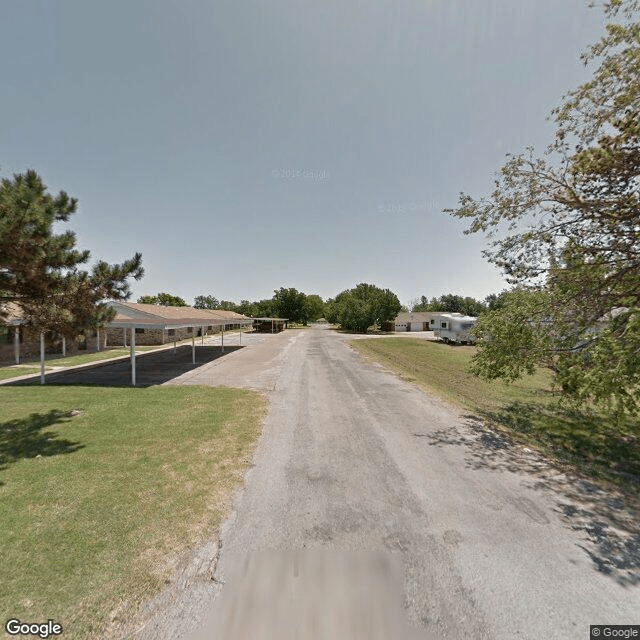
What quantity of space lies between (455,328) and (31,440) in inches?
1285

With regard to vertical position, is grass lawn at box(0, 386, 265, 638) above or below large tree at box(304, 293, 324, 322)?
below

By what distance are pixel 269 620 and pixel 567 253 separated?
8.58 meters

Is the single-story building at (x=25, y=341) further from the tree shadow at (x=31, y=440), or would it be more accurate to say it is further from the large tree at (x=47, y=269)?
the tree shadow at (x=31, y=440)

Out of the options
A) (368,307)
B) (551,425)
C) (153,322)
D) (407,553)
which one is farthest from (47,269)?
(368,307)

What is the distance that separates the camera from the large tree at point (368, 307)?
52938mm

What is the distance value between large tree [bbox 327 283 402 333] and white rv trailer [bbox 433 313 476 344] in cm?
1768

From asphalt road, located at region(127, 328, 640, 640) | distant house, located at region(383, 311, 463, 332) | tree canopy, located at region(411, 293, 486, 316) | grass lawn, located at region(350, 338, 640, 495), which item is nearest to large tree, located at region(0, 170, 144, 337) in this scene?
asphalt road, located at region(127, 328, 640, 640)

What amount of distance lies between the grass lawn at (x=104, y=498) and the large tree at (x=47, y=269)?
2.71m

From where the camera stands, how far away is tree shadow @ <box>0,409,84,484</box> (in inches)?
222

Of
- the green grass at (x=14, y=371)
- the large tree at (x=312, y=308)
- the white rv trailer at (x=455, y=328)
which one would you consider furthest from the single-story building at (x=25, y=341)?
the large tree at (x=312, y=308)

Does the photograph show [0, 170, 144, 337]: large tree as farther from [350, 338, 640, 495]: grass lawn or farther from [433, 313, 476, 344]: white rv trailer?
[433, 313, 476, 344]: white rv trailer

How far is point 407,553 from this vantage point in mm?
3307

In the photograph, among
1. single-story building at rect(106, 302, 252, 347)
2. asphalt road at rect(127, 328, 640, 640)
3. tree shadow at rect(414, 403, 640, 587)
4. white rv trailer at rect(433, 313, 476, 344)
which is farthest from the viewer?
white rv trailer at rect(433, 313, 476, 344)

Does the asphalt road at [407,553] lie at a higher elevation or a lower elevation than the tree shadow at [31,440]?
lower
